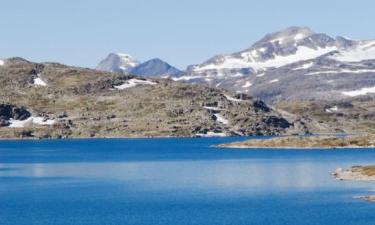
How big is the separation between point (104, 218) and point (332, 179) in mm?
56325

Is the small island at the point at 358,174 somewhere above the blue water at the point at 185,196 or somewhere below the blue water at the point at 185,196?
above

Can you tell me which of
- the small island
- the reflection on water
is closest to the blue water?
the reflection on water

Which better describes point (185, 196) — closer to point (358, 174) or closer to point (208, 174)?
point (358, 174)

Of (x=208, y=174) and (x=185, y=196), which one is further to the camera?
(x=208, y=174)

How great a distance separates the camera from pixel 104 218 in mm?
101312

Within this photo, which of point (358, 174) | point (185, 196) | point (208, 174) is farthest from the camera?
point (208, 174)

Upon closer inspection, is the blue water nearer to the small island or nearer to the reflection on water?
the reflection on water

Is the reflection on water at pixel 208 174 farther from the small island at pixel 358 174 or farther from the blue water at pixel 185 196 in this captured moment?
the small island at pixel 358 174

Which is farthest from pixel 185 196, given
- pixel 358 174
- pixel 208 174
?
pixel 208 174

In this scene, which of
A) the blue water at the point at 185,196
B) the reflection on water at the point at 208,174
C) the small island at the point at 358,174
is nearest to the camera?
the blue water at the point at 185,196

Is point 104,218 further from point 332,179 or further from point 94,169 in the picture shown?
point 94,169

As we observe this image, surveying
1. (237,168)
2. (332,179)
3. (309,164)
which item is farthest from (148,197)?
(309,164)

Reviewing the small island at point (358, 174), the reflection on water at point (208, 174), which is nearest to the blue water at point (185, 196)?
the reflection on water at point (208, 174)

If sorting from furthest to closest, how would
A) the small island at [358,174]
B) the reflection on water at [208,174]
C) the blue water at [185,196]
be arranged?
1. the reflection on water at [208,174]
2. the small island at [358,174]
3. the blue water at [185,196]
